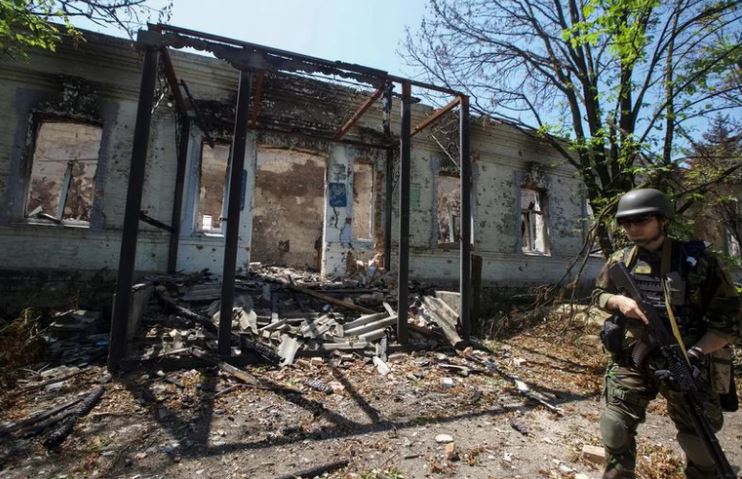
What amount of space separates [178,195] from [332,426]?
6.32 m

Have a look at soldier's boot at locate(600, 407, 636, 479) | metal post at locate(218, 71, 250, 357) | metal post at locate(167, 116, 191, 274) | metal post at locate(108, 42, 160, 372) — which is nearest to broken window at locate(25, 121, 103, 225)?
metal post at locate(167, 116, 191, 274)

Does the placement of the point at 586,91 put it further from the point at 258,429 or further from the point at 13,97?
the point at 13,97

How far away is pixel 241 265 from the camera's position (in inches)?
315

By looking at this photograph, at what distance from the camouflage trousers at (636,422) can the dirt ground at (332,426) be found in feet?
1.57

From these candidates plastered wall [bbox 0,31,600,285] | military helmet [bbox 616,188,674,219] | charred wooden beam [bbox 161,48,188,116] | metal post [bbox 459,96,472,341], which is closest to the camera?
military helmet [bbox 616,188,674,219]

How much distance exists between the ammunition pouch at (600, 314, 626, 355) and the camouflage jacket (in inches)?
6.0

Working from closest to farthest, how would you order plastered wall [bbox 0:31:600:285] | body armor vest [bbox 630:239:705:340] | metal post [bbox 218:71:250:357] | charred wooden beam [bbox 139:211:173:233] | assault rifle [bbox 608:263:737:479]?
assault rifle [bbox 608:263:737:479] → body armor vest [bbox 630:239:705:340] → metal post [bbox 218:71:250:357] → charred wooden beam [bbox 139:211:173:233] → plastered wall [bbox 0:31:600:285]

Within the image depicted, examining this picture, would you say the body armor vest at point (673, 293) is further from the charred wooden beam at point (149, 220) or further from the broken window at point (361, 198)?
the broken window at point (361, 198)

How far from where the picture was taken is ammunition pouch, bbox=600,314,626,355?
237 centimetres

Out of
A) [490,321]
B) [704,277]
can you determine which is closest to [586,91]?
[490,321]

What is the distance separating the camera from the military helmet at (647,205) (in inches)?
92.2

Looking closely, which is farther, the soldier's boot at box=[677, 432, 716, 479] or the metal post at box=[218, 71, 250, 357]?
the metal post at box=[218, 71, 250, 357]

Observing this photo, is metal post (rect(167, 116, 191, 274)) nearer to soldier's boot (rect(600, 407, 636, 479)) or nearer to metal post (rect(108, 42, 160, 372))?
metal post (rect(108, 42, 160, 372))

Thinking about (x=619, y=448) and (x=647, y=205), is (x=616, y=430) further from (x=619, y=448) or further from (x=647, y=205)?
(x=647, y=205)
